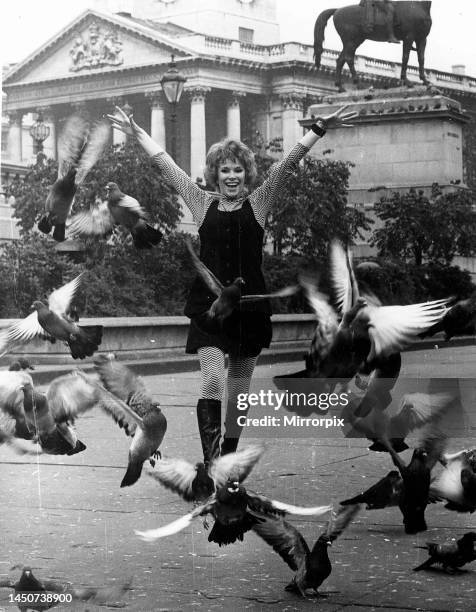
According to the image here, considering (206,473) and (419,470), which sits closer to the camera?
(419,470)

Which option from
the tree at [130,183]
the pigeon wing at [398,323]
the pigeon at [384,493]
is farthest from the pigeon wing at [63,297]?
the pigeon at [384,493]

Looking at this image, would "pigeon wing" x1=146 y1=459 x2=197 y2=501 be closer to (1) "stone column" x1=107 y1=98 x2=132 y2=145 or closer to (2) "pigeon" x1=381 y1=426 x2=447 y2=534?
(2) "pigeon" x1=381 y1=426 x2=447 y2=534

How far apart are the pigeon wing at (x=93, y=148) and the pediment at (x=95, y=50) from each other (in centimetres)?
25

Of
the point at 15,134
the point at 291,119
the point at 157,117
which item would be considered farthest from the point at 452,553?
the point at 15,134

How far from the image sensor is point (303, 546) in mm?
4789

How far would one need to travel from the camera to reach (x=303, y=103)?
522cm

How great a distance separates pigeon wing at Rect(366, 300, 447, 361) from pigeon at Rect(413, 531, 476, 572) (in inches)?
27.4

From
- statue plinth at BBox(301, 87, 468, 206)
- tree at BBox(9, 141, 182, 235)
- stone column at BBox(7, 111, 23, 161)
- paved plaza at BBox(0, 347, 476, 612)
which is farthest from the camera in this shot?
stone column at BBox(7, 111, 23, 161)

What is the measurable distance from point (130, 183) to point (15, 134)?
2.25 ft

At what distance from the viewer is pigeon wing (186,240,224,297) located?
16.5 ft

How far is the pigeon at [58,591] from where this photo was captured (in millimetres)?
4703

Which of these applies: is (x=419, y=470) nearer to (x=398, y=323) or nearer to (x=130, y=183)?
(x=398, y=323)

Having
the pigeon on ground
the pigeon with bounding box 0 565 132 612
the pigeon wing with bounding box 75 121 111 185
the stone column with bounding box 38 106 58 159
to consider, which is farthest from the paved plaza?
the stone column with bounding box 38 106 58 159

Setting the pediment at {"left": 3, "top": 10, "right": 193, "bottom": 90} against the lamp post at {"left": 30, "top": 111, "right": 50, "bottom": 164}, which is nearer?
the pediment at {"left": 3, "top": 10, "right": 193, "bottom": 90}
